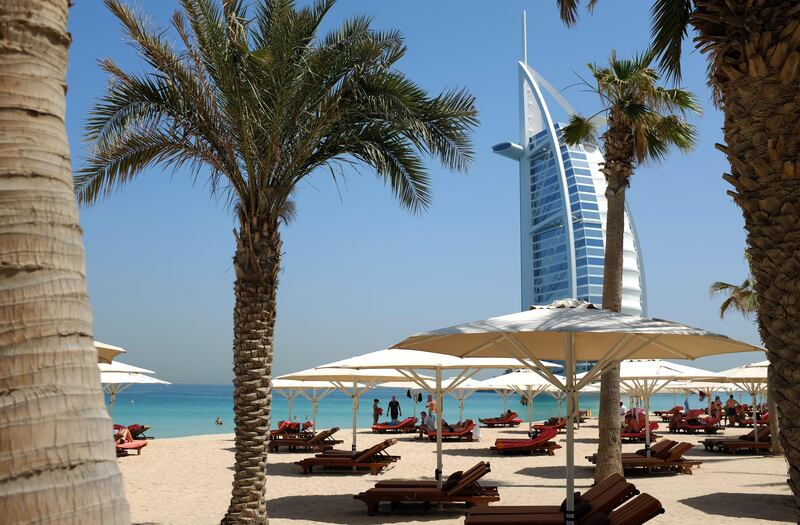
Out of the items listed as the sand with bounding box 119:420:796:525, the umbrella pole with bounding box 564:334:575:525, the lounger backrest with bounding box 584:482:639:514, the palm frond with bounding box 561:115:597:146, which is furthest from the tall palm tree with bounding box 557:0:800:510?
the palm frond with bounding box 561:115:597:146

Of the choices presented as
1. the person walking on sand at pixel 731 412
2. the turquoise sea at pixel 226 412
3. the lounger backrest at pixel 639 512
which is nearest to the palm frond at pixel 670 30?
the lounger backrest at pixel 639 512

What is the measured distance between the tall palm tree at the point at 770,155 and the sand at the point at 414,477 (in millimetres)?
5975

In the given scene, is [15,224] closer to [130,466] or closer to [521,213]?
[130,466]

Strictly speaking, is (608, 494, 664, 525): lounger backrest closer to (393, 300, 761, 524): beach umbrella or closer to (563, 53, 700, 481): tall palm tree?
(393, 300, 761, 524): beach umbrella

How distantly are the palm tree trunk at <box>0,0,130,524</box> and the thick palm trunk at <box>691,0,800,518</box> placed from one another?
12.9 feet

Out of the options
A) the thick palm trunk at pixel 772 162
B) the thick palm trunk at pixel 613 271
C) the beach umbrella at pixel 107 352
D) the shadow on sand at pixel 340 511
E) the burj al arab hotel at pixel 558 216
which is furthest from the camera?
the burj al arab hotel at pixel 558 216

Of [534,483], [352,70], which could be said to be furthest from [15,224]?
[534,483]

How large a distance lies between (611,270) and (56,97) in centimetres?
1142

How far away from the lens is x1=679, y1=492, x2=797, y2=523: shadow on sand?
10211 mm

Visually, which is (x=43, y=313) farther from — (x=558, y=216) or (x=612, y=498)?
(x=558, y=216)

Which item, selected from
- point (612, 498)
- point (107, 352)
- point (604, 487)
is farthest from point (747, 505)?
point (107, 352)

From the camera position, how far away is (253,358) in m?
8.85

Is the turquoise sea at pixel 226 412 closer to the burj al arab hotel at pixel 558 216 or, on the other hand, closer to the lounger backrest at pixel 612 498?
the burj al arab hotel at pixel 558 216

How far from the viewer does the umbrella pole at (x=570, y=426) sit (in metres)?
7.38
